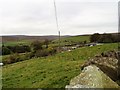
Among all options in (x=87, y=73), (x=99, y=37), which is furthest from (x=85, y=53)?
(x=87, y=73)

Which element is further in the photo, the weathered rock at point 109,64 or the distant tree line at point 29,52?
the distant tree line at point 29,52

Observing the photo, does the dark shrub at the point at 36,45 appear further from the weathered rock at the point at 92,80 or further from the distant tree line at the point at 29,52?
the weathered rock at the point at 92,80

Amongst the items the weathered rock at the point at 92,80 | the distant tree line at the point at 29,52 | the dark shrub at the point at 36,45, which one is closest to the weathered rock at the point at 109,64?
the weathered rock at the point at 92,80

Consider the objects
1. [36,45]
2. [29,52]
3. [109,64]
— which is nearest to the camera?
[109,64]

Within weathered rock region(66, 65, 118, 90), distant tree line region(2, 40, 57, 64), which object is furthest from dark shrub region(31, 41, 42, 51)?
weathered rock region(66, 65, 118, 90)

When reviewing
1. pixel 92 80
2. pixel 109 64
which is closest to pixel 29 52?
pixel 109 64

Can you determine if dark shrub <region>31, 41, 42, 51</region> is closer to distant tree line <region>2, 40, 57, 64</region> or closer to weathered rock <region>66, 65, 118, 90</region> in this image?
distant tree line <region>2, 40, 57, 64</region>

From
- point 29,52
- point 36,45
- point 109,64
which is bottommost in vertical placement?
point 29,52

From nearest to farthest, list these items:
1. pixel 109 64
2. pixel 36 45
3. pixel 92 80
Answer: pixel 92 80
pixel 109 64
pixel 36 45

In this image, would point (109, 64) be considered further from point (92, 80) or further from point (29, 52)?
point (29, 52)

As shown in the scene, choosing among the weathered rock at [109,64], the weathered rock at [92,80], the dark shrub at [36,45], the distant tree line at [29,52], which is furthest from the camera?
the dark shrub at [36,45]

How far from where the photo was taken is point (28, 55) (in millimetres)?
33125

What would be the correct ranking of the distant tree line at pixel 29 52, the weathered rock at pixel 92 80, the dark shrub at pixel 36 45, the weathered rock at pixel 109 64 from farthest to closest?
1. the dark shrub at pixel 36 45
2. the distant tree line at pixel 29 52
3. the weathered rock at pixel 109 64
4. the weathered rock at pixel 92 80

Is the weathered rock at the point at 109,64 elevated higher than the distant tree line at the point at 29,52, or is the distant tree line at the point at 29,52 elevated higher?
the weathered rock at the point at 109,64
